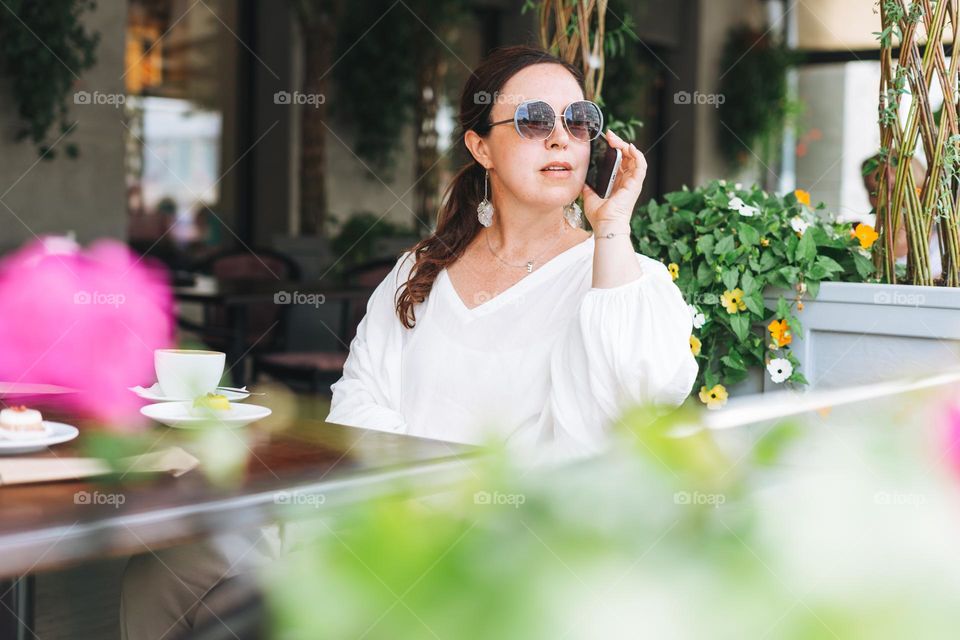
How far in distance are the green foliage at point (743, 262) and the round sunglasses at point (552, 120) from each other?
51 centimetres

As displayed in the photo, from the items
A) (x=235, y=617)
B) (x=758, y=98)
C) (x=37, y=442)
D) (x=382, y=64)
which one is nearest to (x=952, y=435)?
(x=235, y=617)

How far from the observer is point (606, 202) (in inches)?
71.9

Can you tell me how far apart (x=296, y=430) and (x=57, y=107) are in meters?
4.61

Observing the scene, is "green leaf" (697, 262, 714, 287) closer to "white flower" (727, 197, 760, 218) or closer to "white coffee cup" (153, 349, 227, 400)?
"white flower" (727, 197, 760, 218)

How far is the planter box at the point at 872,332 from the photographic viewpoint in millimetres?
2076

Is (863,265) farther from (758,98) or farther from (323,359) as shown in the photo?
(758,98)

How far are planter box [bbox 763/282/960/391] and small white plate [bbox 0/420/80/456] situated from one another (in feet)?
4.49

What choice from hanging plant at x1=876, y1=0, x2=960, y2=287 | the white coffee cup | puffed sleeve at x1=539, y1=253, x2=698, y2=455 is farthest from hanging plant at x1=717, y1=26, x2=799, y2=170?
the white coffee cup

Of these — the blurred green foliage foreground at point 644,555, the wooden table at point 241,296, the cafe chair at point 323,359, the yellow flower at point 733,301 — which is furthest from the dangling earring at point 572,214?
the cafe chair at point 323,359

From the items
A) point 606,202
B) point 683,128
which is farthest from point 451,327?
point 683,128

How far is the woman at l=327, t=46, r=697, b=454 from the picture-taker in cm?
178

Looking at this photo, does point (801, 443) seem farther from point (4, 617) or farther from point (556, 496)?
point (4, 617)

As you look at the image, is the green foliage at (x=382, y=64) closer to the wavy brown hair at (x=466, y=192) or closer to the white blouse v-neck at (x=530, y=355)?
the wavy brown hair at (x=466, y=192)

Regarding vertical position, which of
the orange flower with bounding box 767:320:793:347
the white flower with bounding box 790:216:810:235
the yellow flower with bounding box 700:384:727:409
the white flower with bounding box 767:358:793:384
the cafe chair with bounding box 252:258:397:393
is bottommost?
the cafe chair with bounding box 252:258:397:393
